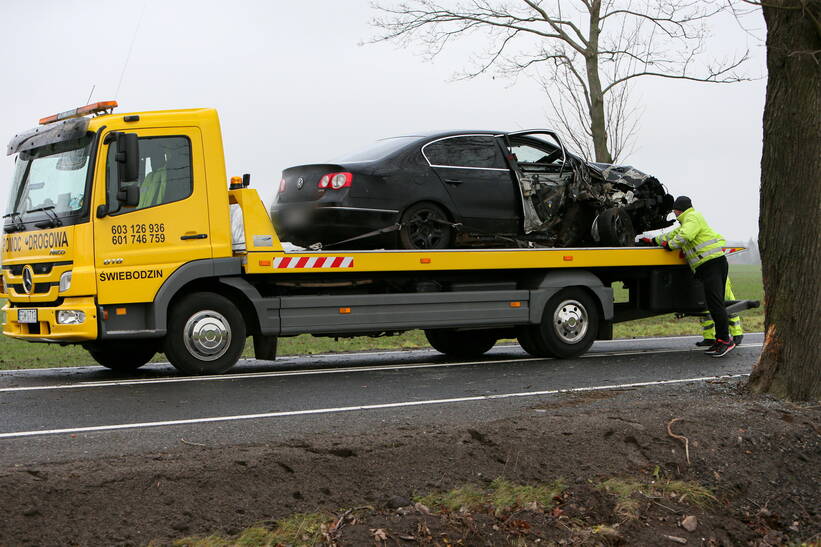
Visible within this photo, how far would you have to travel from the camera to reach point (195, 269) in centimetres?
1013

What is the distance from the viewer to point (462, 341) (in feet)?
42.9

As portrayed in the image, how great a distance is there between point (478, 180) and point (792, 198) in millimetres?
4490

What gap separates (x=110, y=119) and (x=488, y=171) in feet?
14.0

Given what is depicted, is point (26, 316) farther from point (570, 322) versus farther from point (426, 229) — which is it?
point (570, 322)

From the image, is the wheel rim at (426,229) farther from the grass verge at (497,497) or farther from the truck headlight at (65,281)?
the grass verge at (497,497)

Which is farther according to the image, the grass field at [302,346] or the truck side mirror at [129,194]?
the grass field at [302,346]

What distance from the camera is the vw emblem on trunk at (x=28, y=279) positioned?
10039 millimetres

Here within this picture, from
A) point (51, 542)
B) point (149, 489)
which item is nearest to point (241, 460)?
point (149, 489)

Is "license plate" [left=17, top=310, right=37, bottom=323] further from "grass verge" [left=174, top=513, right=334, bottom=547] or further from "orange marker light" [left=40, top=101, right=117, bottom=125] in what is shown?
"grass verge" [left=174, top=513, right=334, bottom=547]

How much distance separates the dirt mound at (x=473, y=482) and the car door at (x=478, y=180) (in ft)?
15.4

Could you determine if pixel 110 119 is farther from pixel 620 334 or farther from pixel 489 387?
pixel 620 334

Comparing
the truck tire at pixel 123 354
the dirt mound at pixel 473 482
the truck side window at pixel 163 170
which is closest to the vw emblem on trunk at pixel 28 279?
the truck tire at pixel 123 354

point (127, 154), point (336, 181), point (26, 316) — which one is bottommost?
point (26, 316)

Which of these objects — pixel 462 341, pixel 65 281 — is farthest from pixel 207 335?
pixel 462 341
